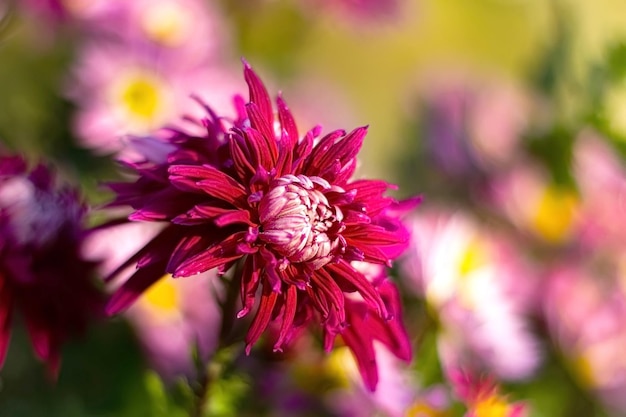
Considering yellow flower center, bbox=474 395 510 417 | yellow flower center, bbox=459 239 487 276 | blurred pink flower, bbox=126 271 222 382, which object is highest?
yellow flower center, bbox=474 395 510 417

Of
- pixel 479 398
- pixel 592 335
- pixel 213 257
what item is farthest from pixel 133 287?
pixel 592 335

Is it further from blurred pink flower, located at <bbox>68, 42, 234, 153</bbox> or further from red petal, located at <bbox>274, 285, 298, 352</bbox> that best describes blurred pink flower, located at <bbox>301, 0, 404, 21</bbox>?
red petal, located at <bbox>274, 285, 298, 352</bbox>

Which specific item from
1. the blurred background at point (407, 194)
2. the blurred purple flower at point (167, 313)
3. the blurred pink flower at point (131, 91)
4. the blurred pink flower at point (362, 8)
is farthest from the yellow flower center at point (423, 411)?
the blurred pink flower at point (362, 8)

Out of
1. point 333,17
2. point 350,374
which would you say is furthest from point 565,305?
point 333,17

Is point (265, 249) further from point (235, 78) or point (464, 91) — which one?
point (464, 91)

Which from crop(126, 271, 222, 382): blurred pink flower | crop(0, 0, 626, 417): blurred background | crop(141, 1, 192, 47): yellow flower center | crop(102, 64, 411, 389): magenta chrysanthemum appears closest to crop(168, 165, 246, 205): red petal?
crop(102, 64, 411, 389): magenta chrysanthemum

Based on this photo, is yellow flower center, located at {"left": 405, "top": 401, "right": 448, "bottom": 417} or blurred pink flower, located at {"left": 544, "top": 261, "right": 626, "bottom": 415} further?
blurred pink flower, located at {"left": 544, "top": 261, "right": 626, "bottom": 415}
